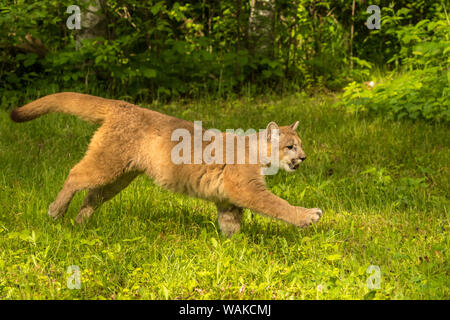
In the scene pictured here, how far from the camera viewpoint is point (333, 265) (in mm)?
3986

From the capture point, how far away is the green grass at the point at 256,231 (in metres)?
3.67

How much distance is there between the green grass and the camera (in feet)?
12.0

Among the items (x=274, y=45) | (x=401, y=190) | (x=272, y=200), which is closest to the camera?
(x=272, y=200)

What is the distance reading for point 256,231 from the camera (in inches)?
190

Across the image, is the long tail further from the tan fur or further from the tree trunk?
the tree trunk

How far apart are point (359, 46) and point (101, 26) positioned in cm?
505

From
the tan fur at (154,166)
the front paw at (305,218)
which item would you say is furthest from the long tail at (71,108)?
the front paw at (305,218)

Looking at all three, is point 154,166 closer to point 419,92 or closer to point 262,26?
point 419,92

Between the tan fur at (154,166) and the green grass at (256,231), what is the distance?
0.27m

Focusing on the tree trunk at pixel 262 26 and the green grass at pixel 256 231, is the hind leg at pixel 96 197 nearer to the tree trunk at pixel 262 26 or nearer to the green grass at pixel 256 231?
the green grass at pixel 256 231

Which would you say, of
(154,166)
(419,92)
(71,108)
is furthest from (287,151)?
(419,92)

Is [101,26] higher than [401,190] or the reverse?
higher

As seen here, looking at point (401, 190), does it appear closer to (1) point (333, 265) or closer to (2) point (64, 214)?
(1) point (333, 265)

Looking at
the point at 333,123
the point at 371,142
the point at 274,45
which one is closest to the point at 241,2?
the point at 274,45
